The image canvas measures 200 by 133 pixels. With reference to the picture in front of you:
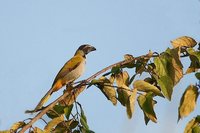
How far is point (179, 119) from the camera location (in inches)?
117

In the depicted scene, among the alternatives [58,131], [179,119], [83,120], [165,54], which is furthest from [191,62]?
[58,131]

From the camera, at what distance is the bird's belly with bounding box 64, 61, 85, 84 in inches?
219

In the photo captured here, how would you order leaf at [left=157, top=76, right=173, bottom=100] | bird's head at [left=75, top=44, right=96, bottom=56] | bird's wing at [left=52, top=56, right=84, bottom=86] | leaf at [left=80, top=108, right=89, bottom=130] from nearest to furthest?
leaf at [left=157, top=76, right=173, bottom=100] < leaf at [left=80, top=108, right=89, bottom=130] < bird's wing at [left=52, top=56, right=84, bottom=86] < bird's head at [left=75, top=44, right=96, bottom=56]

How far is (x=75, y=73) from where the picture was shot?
6066 mm

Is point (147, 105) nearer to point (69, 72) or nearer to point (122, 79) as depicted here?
point (122, 79)

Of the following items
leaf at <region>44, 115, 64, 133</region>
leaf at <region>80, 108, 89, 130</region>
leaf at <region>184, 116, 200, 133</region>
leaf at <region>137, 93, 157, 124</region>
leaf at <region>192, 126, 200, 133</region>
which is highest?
leaf at <region>44, 115, 64, 133</region>

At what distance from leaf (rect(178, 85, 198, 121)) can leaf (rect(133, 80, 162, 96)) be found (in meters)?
0.16

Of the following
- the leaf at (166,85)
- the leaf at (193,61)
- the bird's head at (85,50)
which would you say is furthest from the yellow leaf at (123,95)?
the bird's head at (85,50)

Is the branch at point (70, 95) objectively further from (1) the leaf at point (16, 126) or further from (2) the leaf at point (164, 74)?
(1) the leaf at point (16, 126)

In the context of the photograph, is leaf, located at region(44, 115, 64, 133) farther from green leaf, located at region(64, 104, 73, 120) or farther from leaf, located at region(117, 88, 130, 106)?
leaf, located at region(117, 88, 130, 106)

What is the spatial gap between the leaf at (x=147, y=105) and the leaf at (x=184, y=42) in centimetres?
52

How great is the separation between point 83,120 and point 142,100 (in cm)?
46

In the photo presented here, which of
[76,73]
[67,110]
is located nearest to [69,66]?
[76,73]

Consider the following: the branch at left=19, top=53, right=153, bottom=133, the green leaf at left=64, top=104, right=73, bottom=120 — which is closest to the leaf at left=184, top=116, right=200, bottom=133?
the branch at left=19, top=53, right=153, bottom=133
